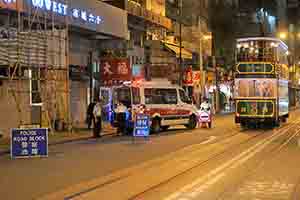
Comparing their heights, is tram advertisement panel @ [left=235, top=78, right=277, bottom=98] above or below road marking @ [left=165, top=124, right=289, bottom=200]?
above

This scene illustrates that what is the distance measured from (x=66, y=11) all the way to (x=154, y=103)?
5936 mm

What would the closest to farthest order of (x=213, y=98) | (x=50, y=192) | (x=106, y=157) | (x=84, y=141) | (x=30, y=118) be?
(x=50, y=192) → (x=106, y=157) → (x=84, y=141) → (x=30, y=118) → (x=213, y=98)

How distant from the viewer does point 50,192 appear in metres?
11.4

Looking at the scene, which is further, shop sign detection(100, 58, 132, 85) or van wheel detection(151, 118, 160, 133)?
shop sign detection(100, 58, 132, 85)

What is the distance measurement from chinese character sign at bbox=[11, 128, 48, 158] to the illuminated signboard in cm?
836

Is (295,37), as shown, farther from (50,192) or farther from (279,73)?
(50,192)

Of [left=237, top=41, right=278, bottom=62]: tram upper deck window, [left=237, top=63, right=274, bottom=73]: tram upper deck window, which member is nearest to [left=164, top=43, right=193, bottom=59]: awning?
[left=237, top=41, right=278, bottom=62]: tram upper deck window

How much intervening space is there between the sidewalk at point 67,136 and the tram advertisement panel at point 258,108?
283 inches

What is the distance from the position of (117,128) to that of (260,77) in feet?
28.4

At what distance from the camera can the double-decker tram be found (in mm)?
32281

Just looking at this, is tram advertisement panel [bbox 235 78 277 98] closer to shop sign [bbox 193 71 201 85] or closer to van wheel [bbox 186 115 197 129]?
van wheel [bbox 186 115 197 129]

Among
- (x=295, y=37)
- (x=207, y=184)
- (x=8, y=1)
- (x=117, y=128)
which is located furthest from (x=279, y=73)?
(x=295, y=37)

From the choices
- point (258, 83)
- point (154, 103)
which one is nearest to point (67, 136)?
point (154, 103)

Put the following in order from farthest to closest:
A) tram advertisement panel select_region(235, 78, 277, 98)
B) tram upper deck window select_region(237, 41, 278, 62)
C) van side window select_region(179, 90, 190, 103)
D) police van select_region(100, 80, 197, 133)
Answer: tram upper deck window select_region(237, 41, 278, 62) → tram advertisement panel select_region(235, 78, 277, 98) → van side window select_region(179, 90, 190, 103) → police van select_region(100, 80, 197, 133)
